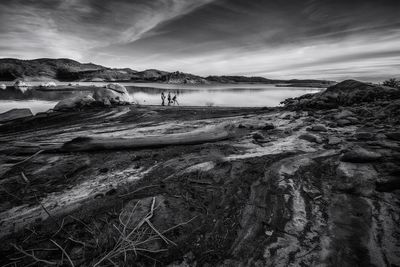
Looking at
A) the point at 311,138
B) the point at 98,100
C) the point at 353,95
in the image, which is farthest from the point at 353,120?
the point at 98,100

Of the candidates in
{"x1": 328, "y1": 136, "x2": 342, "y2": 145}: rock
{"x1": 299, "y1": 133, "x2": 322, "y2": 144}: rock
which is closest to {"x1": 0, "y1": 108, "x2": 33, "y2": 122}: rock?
{"x1": 299, "y1": 133, "x2": 322, "y2": 144}: rock

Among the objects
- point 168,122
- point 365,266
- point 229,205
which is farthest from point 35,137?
point 365,266

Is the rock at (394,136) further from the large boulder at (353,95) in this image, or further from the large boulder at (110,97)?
the large boulder at (110,97)

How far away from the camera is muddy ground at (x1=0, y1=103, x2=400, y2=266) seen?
2797mm

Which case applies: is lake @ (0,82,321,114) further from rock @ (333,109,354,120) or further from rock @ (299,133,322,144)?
rock @ (299,133,322,144)

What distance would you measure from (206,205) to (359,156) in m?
3.77

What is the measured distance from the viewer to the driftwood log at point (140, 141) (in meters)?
6.25

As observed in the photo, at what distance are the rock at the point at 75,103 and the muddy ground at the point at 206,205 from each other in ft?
30.6

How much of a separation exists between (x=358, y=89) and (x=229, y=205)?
1451cm

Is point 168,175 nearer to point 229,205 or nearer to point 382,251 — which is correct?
point 229,205

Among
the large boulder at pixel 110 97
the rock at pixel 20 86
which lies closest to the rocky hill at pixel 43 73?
the rock at pixel 20 86

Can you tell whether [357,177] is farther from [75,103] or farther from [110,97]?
[110,97]

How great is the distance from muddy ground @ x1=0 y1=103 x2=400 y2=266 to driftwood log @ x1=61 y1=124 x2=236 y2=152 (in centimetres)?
20

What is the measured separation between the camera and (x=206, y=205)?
3.79 m
